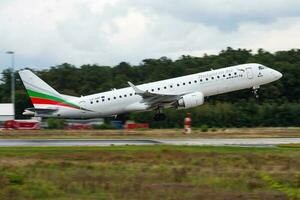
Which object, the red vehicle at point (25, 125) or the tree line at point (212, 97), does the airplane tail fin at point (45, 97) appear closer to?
the red vehicle at point (25, 125)

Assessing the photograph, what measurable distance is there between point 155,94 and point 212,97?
2754cm

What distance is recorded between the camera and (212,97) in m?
80.9

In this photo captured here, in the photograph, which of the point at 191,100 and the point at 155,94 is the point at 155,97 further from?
the point at 191,100

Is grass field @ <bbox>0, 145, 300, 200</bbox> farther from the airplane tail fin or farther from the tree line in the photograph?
the tree line

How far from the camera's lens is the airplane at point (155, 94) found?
54.3 metres

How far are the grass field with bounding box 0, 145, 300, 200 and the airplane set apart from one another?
23.4 meters

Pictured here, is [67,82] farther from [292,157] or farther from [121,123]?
[292,157]

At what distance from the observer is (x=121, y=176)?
20.1 m

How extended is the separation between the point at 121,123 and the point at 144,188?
48.0 metres

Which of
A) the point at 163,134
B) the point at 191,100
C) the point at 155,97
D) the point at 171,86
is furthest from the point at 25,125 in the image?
the point at 163,134

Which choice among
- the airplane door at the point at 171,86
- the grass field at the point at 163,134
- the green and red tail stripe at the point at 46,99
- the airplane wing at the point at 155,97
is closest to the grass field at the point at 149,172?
the grass field at the point at 163,134

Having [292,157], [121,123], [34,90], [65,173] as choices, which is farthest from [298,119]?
[65,173]

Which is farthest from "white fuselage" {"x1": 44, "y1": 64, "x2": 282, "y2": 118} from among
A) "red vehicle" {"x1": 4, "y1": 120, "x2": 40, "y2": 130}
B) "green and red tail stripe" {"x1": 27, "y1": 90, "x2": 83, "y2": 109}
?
"red vehicle" {"x1": 4, "y1": 120, "x2": 40, "y2": 130}

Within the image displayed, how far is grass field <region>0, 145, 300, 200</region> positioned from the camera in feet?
54.0
